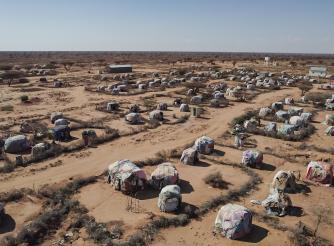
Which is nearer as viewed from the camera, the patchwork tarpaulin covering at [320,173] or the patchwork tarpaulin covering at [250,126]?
the patchwork tarpaulin covering at [320,173]

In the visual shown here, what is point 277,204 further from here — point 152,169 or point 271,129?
point 271,129

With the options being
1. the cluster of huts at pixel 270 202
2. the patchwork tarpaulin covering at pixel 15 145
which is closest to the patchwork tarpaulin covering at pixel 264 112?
the cluster of huts at pixel 270 202

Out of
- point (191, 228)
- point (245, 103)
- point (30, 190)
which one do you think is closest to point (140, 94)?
point (245, 103)

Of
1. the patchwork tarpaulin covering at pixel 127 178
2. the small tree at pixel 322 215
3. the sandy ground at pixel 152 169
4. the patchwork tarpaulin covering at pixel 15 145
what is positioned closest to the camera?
the sandy ground at pixel 152 169

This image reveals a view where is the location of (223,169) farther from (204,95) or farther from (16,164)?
(204,95)

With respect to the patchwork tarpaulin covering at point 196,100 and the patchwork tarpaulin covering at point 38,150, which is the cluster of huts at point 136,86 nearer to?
the patchwork tarpaulin covering at point 196,100

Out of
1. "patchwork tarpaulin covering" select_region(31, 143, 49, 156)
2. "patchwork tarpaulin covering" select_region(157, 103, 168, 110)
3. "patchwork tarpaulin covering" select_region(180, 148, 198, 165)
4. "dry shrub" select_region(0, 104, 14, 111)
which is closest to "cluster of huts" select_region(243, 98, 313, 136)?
"patchwork tarpaulin covering" select_region(180, 148, 198, 165)

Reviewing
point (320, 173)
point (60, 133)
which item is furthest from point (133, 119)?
point (320, 173)
